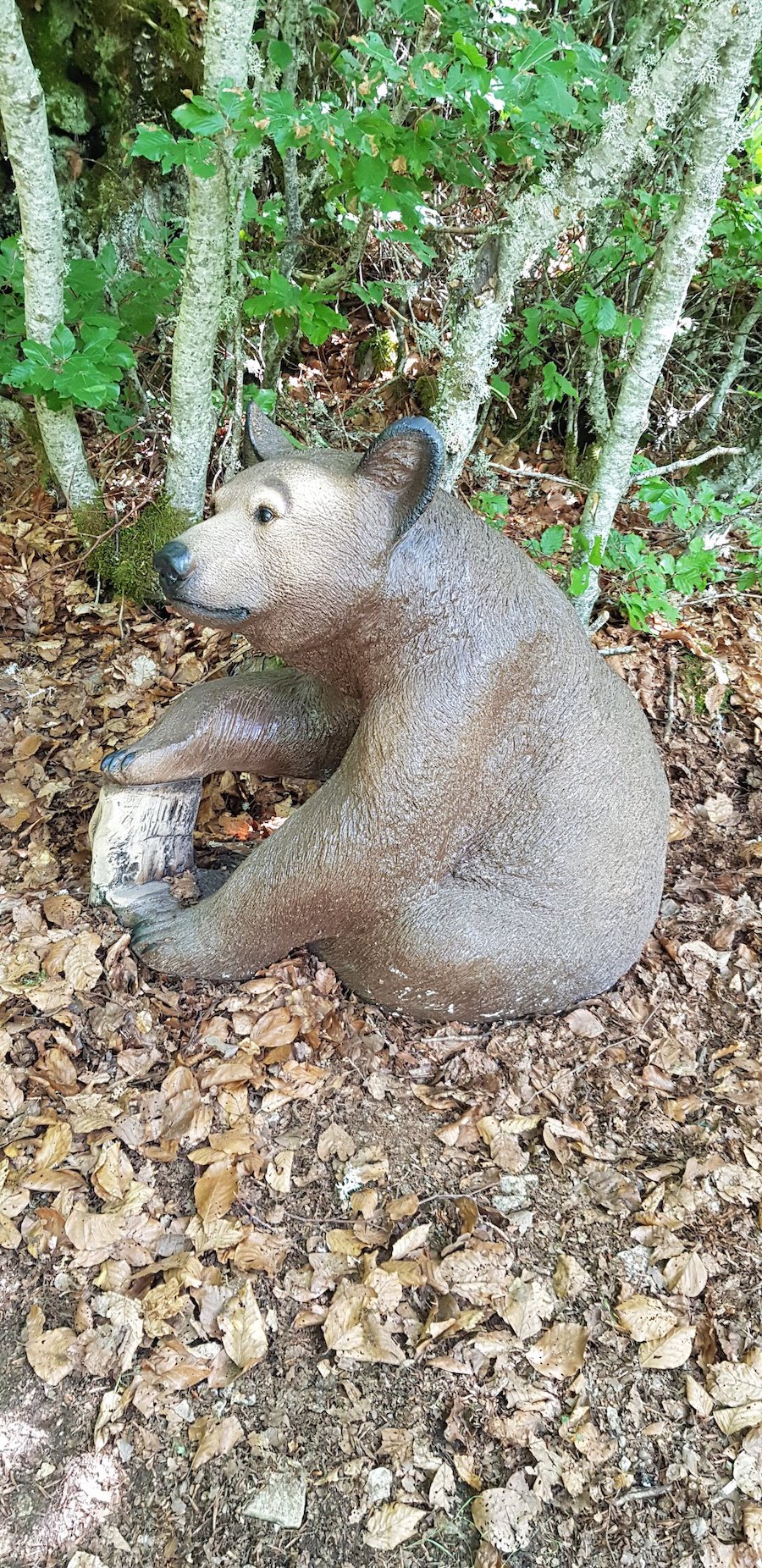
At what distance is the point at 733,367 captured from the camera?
5.57 meters

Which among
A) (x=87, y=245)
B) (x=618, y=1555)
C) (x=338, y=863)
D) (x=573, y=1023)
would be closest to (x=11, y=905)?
(x=338, y=863)

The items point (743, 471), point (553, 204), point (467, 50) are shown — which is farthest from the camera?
point (743, 471)

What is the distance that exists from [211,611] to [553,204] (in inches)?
Result: 83.2

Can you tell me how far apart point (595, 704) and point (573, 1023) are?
1.10 meters

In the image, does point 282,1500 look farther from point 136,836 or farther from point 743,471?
point 743,471

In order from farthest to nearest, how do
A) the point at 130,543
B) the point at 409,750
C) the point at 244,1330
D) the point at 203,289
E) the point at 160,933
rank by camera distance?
the point at 130,543
the point at 203,289
the point at 160,933
the point at 409,750
the point at 244,1330

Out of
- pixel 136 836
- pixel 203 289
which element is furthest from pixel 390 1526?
pixel 203 289

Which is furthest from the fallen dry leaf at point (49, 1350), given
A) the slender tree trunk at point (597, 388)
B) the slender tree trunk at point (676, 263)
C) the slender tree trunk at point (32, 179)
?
the slender tree trunk at point (597, 388)

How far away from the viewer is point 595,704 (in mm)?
2877

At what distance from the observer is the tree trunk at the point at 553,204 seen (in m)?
3.01

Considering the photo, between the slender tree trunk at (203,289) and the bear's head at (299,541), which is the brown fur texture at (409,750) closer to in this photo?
the bear's head at (299,541)

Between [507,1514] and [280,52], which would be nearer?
[507,1514]

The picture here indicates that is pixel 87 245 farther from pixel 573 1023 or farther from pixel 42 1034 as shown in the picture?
pixel 573 1023

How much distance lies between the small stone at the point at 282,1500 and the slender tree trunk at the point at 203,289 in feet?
11.6
